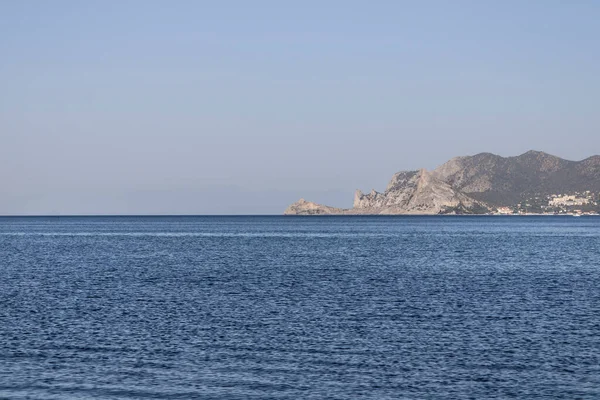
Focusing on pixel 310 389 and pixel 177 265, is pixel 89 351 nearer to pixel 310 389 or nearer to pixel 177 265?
pixel 310 389

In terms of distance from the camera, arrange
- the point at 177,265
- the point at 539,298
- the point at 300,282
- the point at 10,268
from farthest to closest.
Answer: the point at 177,265 → the point at 10,268 → the point at 300,282 → the point at 539,298

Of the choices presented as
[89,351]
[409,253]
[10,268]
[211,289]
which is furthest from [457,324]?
[409,253]

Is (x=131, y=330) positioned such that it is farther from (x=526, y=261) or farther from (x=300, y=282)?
(x=526, y=261)

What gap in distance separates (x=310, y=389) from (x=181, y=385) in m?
5.43

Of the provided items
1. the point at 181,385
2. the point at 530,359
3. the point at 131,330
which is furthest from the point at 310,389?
the point at 131,330

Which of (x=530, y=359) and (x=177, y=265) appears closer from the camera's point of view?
(x=530, y=359)

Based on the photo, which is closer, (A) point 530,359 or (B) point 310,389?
(B) point 310,389

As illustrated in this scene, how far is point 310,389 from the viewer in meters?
31.2

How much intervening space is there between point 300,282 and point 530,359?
4140cm

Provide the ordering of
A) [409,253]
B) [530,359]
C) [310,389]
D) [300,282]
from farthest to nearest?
1. [409,253]
2. [300,282]
3. [530,359]
4. [310,389]

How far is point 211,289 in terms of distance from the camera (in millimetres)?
70312

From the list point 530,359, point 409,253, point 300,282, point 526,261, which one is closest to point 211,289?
point 300,282

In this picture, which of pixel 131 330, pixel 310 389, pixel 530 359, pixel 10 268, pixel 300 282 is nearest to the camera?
pixel 310 389

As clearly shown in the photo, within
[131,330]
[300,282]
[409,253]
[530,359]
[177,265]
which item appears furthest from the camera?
[409,253]
